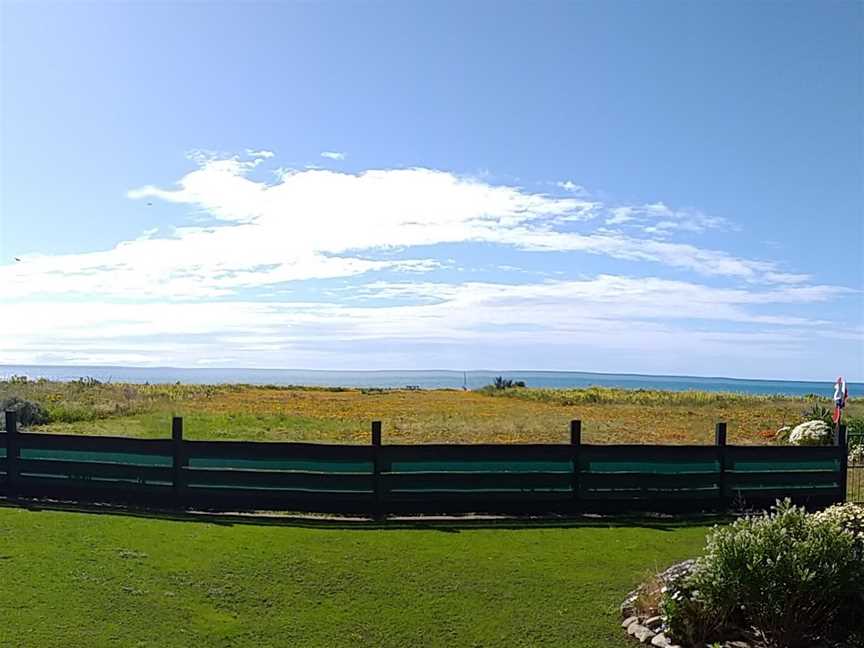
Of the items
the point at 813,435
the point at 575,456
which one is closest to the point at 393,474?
the point at 575,456

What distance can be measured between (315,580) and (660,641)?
9.47 feet

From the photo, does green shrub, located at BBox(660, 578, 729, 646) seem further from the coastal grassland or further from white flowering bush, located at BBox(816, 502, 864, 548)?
the coastal grassland

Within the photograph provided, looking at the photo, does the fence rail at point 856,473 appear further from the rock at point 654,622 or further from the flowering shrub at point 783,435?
the rock at point 654,622

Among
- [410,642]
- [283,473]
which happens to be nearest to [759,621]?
[410,642]

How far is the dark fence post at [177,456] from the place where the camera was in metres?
10.0

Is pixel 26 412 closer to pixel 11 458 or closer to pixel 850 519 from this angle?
pixel 11 458

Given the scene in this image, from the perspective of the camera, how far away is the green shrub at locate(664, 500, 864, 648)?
5.21 m

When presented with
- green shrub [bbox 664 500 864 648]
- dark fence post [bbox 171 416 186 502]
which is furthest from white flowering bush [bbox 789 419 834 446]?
dark fence post [bbox 171 416 186 502]

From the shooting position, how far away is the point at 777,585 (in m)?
5.18

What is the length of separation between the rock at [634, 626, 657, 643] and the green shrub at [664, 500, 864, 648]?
195 mm

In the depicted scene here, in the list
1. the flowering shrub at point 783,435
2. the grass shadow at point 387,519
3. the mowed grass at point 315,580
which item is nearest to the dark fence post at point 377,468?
the grass shadow at point 387,519

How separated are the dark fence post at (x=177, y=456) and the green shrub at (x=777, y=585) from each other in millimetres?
6504

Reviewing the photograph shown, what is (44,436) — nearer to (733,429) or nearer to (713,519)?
(713,519)

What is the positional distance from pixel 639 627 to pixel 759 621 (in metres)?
0.84
